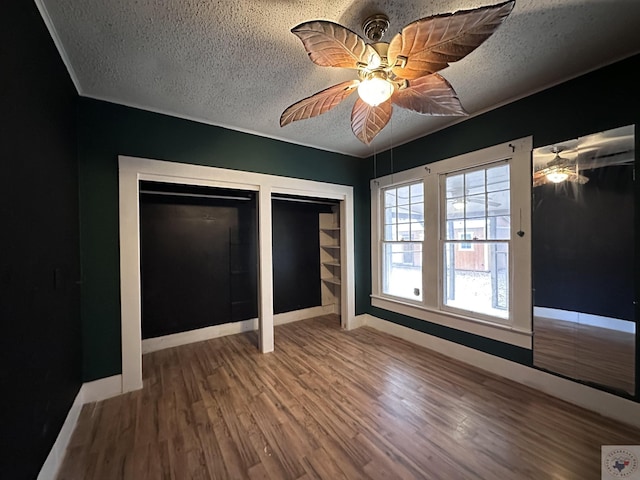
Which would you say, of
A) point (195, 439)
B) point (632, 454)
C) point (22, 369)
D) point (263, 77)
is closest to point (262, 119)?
point (263, 77)

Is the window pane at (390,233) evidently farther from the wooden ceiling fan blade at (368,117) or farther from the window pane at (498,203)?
the wooden ceiling fan blade at (368,117)

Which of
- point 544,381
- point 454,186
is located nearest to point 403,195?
point 454,186

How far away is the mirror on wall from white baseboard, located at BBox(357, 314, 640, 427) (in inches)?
3.2

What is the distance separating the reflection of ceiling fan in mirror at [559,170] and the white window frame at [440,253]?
85 millimetres

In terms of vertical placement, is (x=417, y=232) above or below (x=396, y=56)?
below

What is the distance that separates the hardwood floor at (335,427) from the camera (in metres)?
1.52

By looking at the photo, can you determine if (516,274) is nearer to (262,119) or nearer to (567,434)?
(567,434)

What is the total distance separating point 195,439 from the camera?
175 cm

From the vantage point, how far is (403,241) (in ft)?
11.7

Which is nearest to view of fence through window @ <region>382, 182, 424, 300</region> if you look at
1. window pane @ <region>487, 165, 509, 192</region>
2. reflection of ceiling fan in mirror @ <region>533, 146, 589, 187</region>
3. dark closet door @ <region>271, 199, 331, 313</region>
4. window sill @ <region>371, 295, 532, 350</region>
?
window sill @ <region>371, 295, 532, 350</region>

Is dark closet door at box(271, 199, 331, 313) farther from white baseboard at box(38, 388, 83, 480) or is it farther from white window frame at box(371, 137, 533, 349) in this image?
white baseboard at box(38, 388, 83, 480)

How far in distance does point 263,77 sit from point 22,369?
7.59ft

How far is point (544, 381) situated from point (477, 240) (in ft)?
4.49

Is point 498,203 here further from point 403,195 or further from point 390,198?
point 390,198
